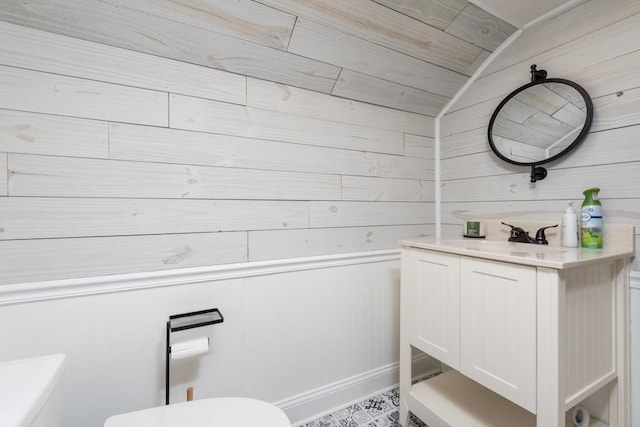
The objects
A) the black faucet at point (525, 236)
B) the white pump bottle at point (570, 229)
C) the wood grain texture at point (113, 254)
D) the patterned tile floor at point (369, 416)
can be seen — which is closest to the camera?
the wood grain texture at point (113, 254)

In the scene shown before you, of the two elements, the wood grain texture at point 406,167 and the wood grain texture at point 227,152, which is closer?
the wood grain texture at point 227,152

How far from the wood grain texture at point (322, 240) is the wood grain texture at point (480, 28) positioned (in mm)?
1061

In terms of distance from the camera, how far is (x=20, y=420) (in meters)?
0.67

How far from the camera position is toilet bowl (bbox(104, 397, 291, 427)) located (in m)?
0.91

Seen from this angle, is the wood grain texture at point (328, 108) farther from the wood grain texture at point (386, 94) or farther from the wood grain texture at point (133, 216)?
the wood grain texture at point (133, 216)

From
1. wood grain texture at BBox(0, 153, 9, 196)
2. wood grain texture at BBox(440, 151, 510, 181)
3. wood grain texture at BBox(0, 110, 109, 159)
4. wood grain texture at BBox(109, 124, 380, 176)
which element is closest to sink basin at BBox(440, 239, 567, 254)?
wood grain texture at BBox(440, 151, 510, 181)

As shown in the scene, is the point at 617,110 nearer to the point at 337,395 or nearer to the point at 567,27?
the point at 567,27

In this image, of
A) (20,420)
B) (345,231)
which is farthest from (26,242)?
(345,231)

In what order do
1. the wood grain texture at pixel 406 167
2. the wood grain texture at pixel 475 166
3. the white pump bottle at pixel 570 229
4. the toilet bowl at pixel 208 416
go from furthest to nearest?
the wood grain texture at pixel 406 167, the wood grain texture at pixel 475 166, the white pump bottle at pixel 570 229, the toilet bowl at pixel 208 416

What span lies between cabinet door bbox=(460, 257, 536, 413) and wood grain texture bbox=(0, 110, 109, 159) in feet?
4.92

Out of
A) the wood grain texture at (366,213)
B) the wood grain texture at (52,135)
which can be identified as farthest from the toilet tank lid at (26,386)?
the wood grain texture at (366,213)

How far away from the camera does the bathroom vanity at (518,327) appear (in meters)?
0.95

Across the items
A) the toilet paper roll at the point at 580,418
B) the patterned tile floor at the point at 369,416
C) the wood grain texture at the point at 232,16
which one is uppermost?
the wood grain texture at the point at 232,16

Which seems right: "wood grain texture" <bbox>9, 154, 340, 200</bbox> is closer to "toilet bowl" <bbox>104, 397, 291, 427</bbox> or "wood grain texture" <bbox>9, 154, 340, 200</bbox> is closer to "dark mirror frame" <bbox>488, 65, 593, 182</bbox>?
"toilet bowl" <bbox>104, 397, 291, 427</bbox>
